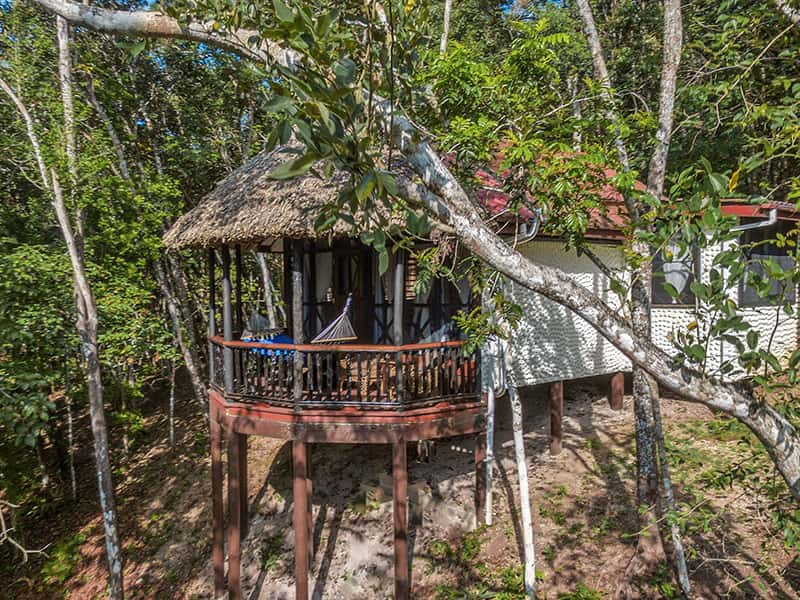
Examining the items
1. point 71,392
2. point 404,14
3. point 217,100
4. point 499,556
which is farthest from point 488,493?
point 217,100

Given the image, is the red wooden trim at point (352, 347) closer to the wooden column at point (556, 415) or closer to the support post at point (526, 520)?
the support post at point (526, 520)

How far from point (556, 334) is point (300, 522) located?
544 cm

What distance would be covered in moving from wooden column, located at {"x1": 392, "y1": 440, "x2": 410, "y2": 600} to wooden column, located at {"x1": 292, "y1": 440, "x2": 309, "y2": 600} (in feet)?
4.10

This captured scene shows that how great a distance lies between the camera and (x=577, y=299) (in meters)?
2.69

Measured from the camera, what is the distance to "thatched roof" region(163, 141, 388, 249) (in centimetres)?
603

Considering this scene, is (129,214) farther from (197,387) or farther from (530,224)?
(530,224)

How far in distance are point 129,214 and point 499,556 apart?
10406mm

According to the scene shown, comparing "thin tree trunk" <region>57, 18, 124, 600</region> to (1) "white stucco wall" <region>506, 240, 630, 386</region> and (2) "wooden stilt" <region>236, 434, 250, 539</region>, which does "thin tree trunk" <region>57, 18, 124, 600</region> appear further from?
(1) "white stucco wall" <region>506, 240, 630, 386</region>

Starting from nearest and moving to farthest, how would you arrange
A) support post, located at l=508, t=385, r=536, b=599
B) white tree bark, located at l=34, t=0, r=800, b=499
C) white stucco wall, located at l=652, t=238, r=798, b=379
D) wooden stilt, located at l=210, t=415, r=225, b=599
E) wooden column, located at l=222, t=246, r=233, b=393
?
1. white tree bark, located at l=34, t=0, r=800, b=499
2. support post, located at l=508, t=385, r=536, b=599
3. wooden column, located at l=222, t=246, r=233, b=393
4. wooden stilt, located at l=210, t=415, r=225, b=599
5. white stucco wall, located at l=652, t=238, r=798, b=379

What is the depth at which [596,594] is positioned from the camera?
6.05 m

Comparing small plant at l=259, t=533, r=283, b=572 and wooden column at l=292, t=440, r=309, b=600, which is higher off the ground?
wooden column at l=292, t=440, r=309, b=600

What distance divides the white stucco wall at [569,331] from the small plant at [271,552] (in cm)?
518

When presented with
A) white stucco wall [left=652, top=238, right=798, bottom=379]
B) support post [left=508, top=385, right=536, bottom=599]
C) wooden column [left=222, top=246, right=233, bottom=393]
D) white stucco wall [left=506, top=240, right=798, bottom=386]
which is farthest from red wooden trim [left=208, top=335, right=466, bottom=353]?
white stucco wall [left=652, top=238, right=798, bottom=379]

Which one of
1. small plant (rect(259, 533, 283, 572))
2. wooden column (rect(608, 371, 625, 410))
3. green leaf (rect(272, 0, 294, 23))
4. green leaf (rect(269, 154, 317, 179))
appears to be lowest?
small plant (rect(259, 533, 283, 572))
